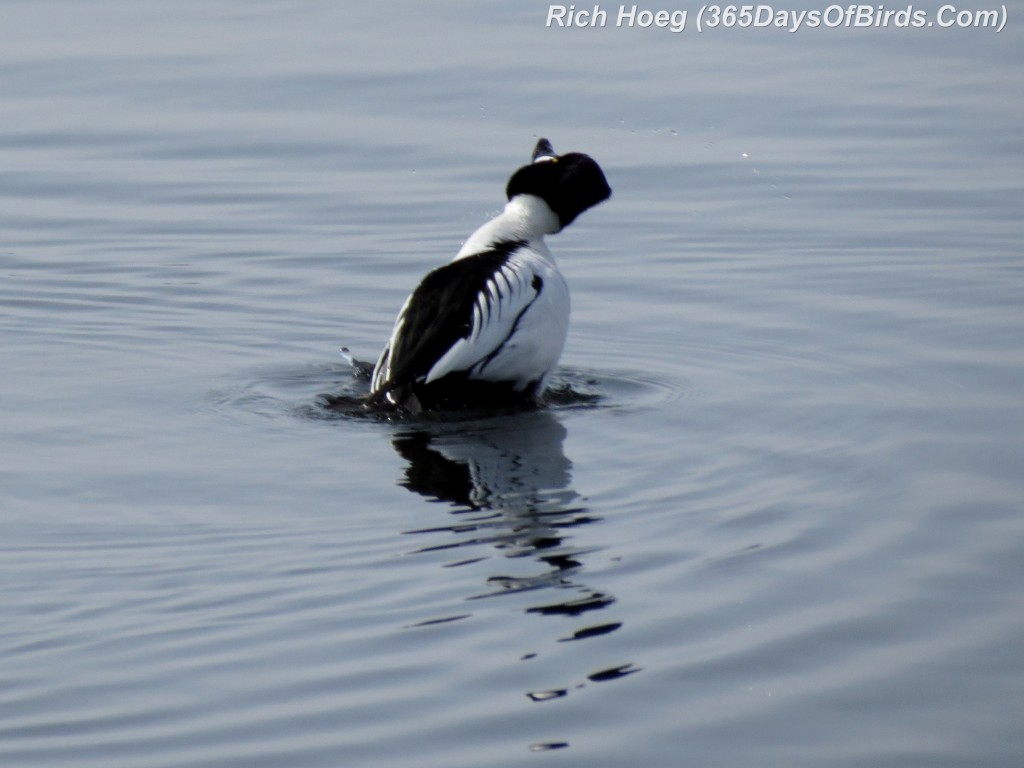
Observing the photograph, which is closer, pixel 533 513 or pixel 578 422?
pixel 533 513

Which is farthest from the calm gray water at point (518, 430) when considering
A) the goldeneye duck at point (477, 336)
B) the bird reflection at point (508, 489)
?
the goldeneye duck at point (477, 336)

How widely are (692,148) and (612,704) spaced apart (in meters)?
9.77

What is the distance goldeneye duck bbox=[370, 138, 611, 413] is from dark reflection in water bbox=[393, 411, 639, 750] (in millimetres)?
165

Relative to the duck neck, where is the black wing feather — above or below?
below

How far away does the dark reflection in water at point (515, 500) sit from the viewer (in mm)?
5957

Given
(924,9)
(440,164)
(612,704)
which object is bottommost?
(612,704)

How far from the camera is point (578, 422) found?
839cm

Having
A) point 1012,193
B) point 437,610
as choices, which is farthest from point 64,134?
point 437,610

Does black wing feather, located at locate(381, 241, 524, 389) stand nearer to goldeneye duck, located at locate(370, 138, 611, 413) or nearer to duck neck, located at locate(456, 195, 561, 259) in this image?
goldeneye duck, located at locate(370, 138, 611, 413)

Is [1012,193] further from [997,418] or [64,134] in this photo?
[64,134]

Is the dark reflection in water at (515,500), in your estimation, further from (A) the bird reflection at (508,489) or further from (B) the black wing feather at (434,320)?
(B) the black wing feather at (434,320)

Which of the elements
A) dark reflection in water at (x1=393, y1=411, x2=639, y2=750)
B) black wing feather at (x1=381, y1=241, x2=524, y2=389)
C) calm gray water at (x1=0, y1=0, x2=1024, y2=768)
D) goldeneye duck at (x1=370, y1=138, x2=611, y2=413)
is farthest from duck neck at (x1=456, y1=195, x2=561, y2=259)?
dark reflection in water at (x1=393, y1=411, x2=639, y2=750)

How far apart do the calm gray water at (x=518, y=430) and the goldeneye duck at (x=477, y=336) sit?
19cm

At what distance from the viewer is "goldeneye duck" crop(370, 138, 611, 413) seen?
836 centimetres
